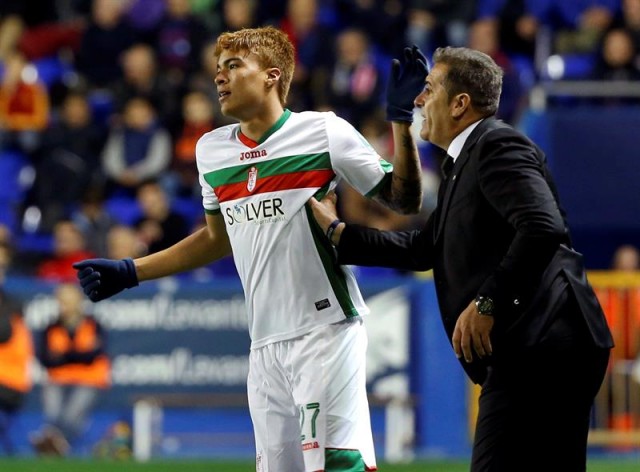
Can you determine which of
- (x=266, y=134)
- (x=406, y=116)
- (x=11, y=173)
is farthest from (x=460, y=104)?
(x=11, y=173)

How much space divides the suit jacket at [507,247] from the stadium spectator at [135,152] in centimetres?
Result: 1038

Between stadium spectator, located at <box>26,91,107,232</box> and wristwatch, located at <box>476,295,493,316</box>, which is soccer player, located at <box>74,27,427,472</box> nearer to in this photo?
wristwatch, located at <box>476,295,493,316</box>

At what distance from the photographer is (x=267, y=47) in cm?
564

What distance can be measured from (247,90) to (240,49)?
176 millimetres

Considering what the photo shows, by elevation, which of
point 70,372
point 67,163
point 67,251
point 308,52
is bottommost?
point 70,372

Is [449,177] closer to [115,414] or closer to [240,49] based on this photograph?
[240,49]

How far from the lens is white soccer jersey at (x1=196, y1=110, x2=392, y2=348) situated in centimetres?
545

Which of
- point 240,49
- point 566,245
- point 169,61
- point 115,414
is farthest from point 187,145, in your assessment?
point 566,245

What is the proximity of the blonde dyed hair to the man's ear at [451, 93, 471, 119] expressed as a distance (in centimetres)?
93

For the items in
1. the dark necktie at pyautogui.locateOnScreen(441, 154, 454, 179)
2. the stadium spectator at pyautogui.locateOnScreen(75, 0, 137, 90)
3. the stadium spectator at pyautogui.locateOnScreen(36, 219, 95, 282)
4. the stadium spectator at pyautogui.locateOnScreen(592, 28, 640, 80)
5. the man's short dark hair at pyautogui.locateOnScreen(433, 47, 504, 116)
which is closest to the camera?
the man's short dark hair at pyautogui.locateOnScreen(433, 47, 504, 116)

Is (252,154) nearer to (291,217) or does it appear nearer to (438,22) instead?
(291,217)

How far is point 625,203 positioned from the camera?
1371 centimetres

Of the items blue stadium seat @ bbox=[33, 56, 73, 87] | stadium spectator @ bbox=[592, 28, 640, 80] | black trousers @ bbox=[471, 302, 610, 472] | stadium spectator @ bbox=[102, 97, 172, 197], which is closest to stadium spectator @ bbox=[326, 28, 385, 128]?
stadium spectator @ bbox=[102, 97, 172, 197]

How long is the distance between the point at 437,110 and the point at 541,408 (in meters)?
1.16
